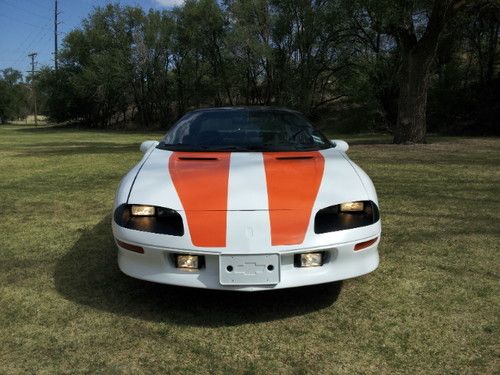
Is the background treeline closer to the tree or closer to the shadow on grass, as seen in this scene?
the tree

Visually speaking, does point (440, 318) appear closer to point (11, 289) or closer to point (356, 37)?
point (11, 289)

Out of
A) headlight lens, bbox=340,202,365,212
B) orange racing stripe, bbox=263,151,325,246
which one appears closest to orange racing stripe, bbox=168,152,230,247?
orange racing stripe, bbox=263,151,325,246

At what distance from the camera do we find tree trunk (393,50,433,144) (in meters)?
12.5

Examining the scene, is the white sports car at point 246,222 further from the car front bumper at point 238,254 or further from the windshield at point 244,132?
the windshield at point 244,132

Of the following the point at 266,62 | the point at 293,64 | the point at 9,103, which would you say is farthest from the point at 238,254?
the point at 9,103

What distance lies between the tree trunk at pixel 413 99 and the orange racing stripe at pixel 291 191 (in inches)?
399

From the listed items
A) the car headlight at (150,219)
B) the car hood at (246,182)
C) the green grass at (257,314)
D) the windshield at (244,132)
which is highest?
the windshield at (244,132)

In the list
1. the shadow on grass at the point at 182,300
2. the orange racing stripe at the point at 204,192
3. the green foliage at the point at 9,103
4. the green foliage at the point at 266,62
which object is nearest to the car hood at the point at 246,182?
the orange racing stripe at the point at 204,192

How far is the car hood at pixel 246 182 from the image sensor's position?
288 centimetres

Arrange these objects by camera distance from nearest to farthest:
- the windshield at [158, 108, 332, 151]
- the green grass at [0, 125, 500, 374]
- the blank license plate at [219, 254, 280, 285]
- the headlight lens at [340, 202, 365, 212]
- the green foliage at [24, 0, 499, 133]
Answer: the green grass at [0, 125, 500, 374], the blank license plate at [219, 254, 280, 285], the headlight lens at [340, 202, 365, 212], the windshield at [158, 108, 332, 151], the green foliage at [24, 0, 499, 133]

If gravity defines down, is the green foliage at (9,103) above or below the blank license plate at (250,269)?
above

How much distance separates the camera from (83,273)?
360 centimetres

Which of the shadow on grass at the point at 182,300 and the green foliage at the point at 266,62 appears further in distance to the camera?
the green foliage at the point at 266,62

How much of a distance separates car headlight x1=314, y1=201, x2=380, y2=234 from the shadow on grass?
54 cm
